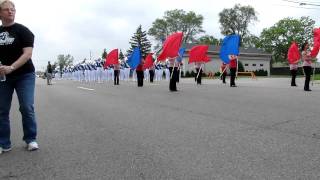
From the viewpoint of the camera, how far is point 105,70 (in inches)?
1563

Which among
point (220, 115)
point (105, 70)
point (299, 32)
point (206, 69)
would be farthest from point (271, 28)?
point (220, 115)

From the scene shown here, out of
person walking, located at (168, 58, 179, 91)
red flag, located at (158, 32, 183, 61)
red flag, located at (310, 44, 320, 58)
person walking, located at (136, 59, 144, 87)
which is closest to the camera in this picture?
red flag, located at (310, 44, 320, 58)

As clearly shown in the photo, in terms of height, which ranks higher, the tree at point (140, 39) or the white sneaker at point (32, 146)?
the tree at point (140, 39)

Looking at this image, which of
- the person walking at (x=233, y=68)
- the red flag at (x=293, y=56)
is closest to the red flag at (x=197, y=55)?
the person walking at (x=233, y=68)

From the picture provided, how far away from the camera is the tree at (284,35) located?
93438 millimetres

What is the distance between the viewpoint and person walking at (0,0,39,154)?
5.62m

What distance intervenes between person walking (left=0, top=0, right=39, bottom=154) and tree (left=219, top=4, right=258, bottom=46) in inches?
3645

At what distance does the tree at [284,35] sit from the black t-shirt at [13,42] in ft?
303

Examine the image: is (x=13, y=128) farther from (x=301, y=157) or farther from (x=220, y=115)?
(x=301, y=157)

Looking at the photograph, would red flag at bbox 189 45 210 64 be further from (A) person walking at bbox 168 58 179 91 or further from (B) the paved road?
(B) the paved road

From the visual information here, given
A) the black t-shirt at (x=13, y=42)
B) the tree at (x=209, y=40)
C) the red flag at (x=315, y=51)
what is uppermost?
the tree at (x=209, y=40)

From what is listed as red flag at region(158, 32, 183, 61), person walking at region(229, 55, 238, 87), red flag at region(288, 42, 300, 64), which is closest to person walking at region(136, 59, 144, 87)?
person walking at region(229, 55, 238, 87)

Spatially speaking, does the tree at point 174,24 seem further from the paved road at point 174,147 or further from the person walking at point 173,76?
the paved road at point 174,147

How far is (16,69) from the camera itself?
5680 mm
